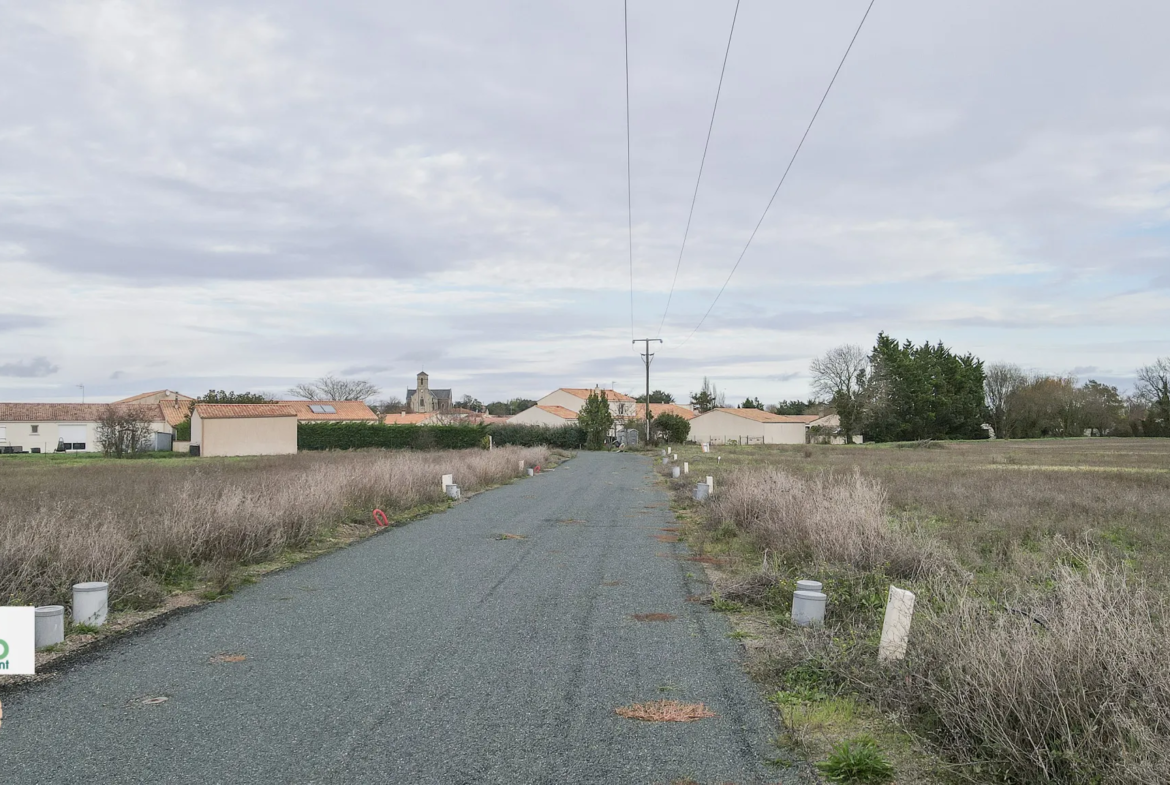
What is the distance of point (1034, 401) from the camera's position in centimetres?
10062

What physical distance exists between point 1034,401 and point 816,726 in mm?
108947

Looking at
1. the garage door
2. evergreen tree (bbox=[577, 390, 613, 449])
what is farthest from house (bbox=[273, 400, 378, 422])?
evergreen tree (bbox=[577, 390, 613, 449])

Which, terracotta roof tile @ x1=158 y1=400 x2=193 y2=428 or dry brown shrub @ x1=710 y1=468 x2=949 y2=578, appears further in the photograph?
terracotta roof tile @ x1=158 y1=400 x2=193 y2=428

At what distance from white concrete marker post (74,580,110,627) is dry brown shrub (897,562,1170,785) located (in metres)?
6.72

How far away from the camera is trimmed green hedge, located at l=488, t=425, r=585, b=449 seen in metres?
73.8

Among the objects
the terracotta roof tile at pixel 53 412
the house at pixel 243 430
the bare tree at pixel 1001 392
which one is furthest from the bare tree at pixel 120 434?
the bare tree at pixel 1001 392

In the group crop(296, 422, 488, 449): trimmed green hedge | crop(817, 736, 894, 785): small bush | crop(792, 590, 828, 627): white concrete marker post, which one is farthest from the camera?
crop(296, 422, 488, 449): trimmed green hedge

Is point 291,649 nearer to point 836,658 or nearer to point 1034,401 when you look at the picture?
point 836,658

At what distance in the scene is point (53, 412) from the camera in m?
74.9

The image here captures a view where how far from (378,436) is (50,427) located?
112 feet

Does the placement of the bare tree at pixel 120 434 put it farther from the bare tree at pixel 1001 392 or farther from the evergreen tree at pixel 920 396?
the bare tree at pixel 1001 392

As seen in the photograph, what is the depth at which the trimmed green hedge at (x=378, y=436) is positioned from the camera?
194ft

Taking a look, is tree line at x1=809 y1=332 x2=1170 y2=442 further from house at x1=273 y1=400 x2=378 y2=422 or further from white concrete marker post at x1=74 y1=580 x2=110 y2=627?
white concrete marker post at x1=74 y1=580 x2=110 y2=627

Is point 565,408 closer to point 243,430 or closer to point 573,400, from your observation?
point 573,400
